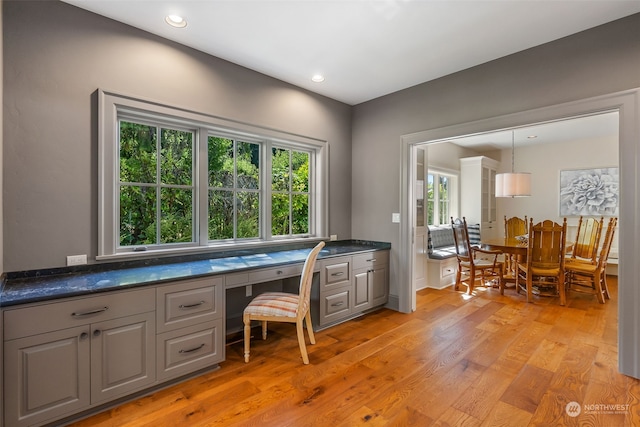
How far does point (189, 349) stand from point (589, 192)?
23.8ft

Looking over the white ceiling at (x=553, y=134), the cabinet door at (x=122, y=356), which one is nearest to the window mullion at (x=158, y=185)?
the cabinet door at (x=122, y=356)

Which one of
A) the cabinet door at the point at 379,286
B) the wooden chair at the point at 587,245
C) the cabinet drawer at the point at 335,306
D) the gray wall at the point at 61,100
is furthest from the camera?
the wooden chair at the point at 587,245

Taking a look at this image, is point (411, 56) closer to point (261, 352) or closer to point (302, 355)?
point (302, 355)

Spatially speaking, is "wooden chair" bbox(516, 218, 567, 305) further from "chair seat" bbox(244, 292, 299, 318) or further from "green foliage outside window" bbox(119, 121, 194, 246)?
"green foliage outside window" bbox(119, 121, 194, 246)

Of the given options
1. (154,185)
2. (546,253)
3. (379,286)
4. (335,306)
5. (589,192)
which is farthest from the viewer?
(589,192)

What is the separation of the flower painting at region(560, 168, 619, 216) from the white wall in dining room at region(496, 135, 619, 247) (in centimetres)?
10

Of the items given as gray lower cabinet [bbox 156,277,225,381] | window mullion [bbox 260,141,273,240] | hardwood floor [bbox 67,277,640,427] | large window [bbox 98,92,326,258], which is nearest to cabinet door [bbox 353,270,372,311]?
hardwood floor [bbox 67,277,640,427]

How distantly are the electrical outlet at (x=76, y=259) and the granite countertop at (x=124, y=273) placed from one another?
39 millimetres

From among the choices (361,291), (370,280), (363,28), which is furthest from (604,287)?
(363,28)

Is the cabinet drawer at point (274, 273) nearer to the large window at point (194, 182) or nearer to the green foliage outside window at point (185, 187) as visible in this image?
the large window at point (194, 182)

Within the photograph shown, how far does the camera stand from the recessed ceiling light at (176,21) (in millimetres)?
2305

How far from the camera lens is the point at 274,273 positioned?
2701 millimetres

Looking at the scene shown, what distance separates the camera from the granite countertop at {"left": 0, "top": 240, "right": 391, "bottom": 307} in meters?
1.74

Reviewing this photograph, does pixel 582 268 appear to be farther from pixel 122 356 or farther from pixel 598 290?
pixel 122 356
